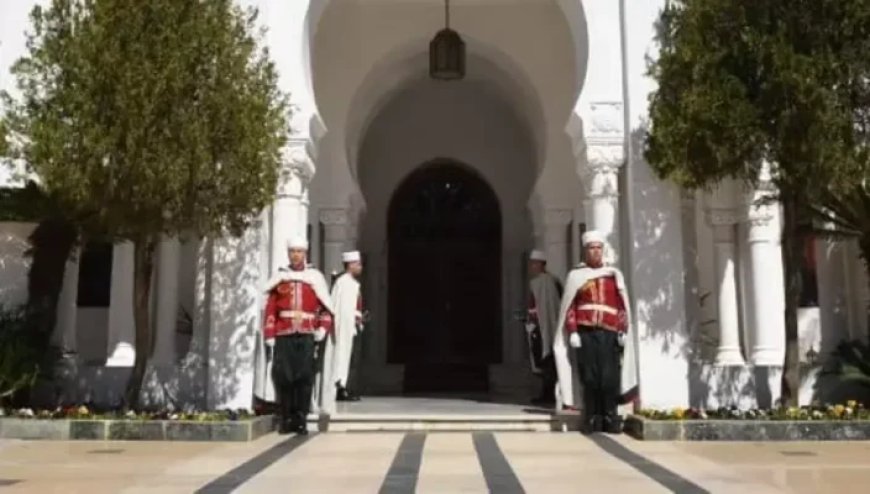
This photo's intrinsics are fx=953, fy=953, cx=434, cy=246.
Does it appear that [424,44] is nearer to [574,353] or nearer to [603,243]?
[603,243]

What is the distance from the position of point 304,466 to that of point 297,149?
143 inches

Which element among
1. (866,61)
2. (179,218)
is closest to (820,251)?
(866,61)

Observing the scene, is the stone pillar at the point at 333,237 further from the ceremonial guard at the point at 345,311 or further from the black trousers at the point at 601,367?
the black trousers at the point at 601,367

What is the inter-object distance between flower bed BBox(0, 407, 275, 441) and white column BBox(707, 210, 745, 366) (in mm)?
4642

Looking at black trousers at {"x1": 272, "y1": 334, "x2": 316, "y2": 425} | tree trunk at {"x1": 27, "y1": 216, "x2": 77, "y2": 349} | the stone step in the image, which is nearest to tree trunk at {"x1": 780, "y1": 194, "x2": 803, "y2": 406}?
the stone step

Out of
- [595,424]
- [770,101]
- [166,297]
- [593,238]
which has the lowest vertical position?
[595,424]

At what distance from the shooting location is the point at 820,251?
399 inches

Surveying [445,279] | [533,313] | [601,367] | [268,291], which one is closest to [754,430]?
[601,367]

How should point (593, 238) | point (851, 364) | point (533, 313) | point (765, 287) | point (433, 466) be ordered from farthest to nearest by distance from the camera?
point (533, 313) → point (765, 287) → point (851, 364) → point (593, 238) → point (433, 466)

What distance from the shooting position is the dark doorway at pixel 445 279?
14406mm

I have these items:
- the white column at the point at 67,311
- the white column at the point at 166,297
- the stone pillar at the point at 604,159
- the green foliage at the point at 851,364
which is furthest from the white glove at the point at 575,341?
the white column at the point at 67,311

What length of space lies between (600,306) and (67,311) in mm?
5153

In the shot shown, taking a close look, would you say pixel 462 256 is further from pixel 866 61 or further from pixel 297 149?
pixel 866 61

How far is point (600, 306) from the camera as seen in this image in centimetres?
804
